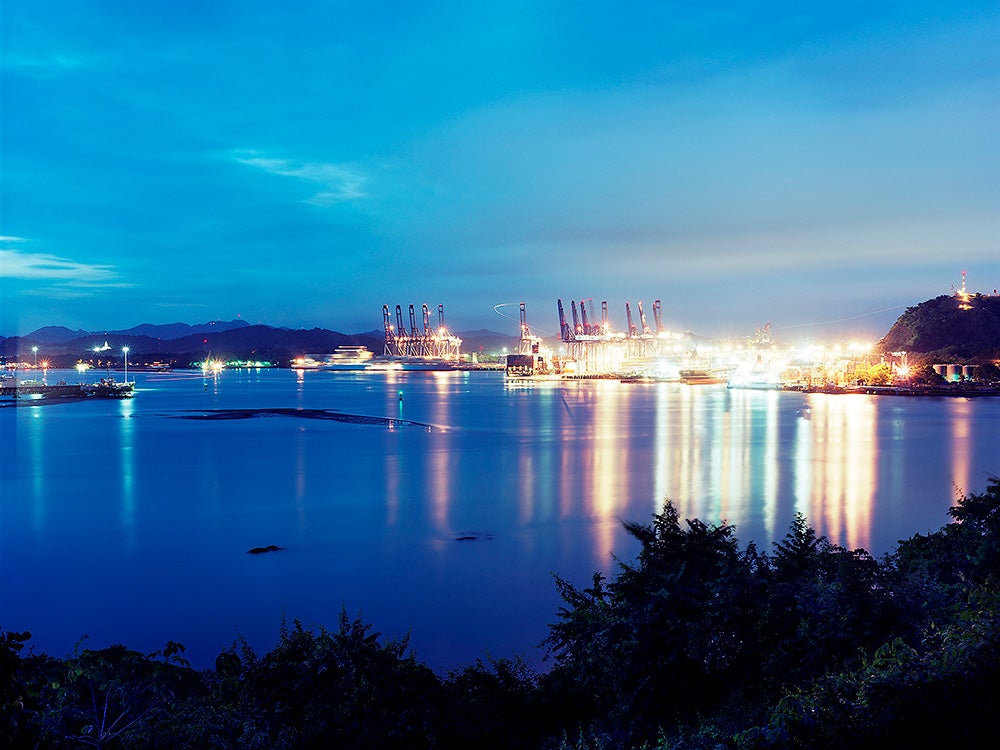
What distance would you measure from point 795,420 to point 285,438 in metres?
20.6

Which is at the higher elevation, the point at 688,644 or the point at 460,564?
the point at 688,644

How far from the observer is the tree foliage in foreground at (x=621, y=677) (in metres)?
3.69

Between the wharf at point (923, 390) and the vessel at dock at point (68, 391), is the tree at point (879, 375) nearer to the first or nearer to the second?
the wharf at point (923, 390)

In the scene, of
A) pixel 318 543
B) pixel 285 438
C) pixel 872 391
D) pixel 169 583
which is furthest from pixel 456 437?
pixel 872 391

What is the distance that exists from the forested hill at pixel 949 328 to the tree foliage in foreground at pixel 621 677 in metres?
71.8

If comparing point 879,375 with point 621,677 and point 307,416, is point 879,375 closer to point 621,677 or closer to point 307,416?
point 307,416

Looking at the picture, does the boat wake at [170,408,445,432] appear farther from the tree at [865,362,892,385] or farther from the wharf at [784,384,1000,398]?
the tree at [865,362,892,385]

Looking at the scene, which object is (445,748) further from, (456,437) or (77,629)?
(456,437)

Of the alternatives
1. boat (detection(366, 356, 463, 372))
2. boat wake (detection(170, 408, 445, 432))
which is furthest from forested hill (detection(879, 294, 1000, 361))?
boat (detection(366, 356, 463, 372))

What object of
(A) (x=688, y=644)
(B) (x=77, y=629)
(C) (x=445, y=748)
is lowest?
(B) (x=77, y=629)

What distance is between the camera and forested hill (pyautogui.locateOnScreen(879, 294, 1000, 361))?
72.4 metres

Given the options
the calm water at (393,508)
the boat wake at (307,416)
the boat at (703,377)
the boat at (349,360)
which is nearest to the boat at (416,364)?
the boat at (349,360)

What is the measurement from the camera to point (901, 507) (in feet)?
44.9

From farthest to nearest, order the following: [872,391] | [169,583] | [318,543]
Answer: [872,391] < [318,543] < [169,583]
